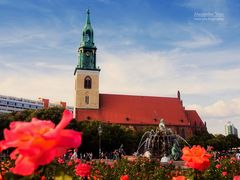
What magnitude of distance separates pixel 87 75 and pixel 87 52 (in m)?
3.83

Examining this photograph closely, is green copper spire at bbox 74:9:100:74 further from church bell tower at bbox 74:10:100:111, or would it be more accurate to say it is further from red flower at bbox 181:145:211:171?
red flower at bbox 181:145:211:171

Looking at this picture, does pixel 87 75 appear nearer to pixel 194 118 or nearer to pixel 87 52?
pixel 87 52

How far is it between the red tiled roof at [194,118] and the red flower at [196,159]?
7039cm

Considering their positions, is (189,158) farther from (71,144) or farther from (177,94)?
(177,94)

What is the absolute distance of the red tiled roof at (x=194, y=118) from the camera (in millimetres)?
71875

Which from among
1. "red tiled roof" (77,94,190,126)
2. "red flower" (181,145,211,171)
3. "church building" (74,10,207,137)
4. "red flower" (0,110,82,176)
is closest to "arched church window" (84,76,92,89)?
"church building" (74,10,207,137)

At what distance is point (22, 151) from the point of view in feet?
3.95

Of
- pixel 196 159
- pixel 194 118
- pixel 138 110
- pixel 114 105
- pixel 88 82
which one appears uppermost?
pixel 88 82

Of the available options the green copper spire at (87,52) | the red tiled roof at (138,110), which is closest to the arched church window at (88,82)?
the green copper spire at (87,52)

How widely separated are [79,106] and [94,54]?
9.06 m

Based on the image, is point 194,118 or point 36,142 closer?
point 36,142

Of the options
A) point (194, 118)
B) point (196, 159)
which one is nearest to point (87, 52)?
point (194, 118)

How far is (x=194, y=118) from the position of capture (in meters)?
72.5

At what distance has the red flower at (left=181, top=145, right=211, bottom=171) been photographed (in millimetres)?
2398
